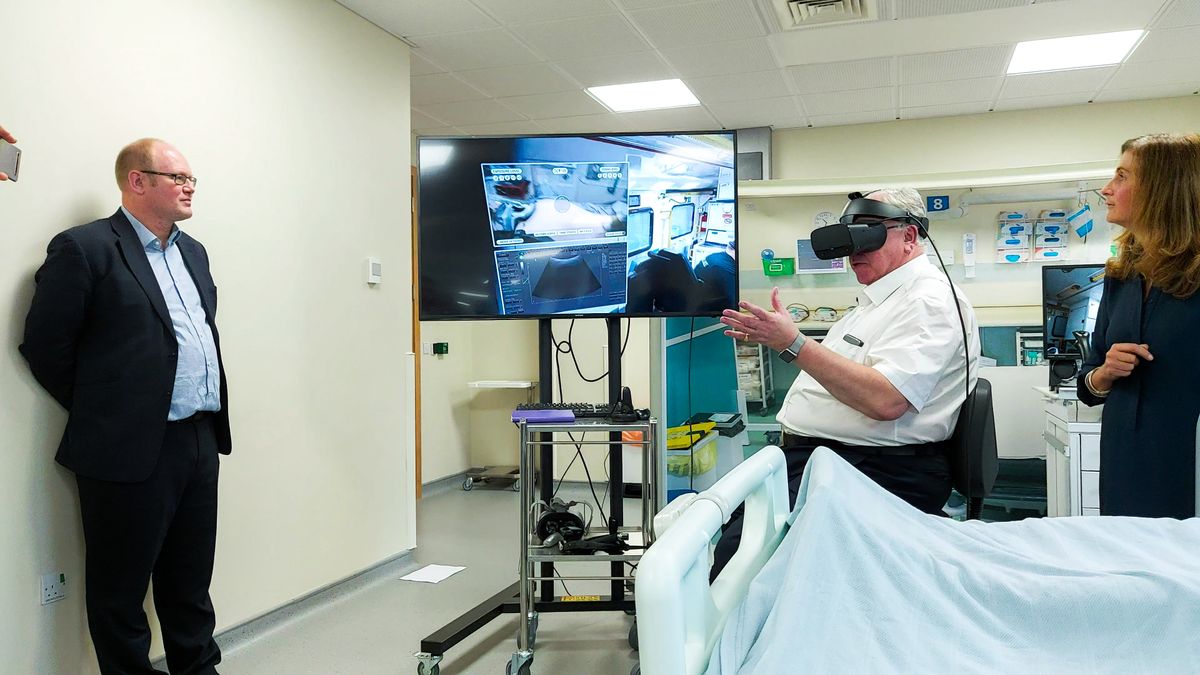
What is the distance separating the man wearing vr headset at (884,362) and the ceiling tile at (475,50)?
2505 mm

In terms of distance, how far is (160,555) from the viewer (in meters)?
2.49

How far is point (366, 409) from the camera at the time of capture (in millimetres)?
3799

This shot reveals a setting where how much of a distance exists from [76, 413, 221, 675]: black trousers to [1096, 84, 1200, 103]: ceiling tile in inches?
212

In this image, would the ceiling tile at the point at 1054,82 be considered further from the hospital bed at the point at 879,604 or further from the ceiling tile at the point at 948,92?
the hospital bed at the point at 879,604

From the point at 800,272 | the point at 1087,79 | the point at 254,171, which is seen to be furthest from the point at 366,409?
the point at 1087,79

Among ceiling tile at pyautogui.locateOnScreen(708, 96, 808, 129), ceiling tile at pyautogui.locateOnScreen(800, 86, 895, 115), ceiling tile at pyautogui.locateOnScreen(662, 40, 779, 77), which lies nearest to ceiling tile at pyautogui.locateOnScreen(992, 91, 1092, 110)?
ceiling tile at pyautogui.locateOnScreen(800, 86, 895, 115)

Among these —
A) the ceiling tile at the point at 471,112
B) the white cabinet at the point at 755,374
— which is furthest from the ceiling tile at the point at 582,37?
the white cabinet at the point at 755,374

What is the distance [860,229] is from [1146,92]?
430cm

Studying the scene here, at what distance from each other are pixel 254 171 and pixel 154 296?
929mm

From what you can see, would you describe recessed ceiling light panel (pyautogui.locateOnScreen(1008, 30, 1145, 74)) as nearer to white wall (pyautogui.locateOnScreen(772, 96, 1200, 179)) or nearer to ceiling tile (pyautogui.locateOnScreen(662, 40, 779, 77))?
white wall (pyautogui.locateOnScreen(772, 96, 1200, 179))

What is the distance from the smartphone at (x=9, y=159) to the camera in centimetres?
191

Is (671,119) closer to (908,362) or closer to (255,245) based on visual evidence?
(255,245)

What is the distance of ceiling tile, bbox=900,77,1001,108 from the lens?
4977 millimetres

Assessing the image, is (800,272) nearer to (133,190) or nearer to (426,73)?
(426,73)
